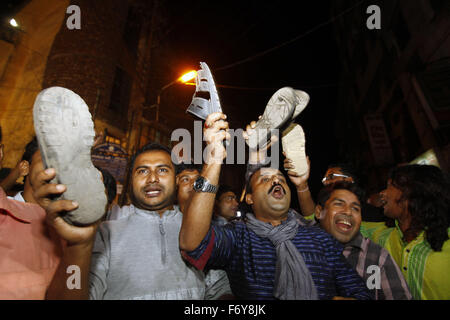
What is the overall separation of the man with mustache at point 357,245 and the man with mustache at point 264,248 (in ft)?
0.99

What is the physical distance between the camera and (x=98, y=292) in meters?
1.47

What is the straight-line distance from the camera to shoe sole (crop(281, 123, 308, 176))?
8.83 ft

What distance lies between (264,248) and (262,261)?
11 centimetres

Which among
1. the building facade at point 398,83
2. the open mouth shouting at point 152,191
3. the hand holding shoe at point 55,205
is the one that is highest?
the building facade at point 398,83

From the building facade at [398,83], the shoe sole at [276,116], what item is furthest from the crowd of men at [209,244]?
the building facade at [398,83]

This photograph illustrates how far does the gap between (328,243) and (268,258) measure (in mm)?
636

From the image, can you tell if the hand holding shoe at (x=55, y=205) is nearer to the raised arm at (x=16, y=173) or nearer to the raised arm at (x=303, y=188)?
the raised arm at (x=16, y=173)

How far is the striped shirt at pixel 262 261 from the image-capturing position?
171cm

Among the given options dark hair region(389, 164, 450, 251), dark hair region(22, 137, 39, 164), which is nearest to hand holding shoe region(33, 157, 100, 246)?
dark hair region(22, 137, 39, 164)

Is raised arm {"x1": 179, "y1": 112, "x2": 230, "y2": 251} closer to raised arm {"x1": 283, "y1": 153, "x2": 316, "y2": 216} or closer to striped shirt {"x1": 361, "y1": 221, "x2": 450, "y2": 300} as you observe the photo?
raised arm {"x1": 283, "y1": 153, "x2": 316, "y2": 216}
